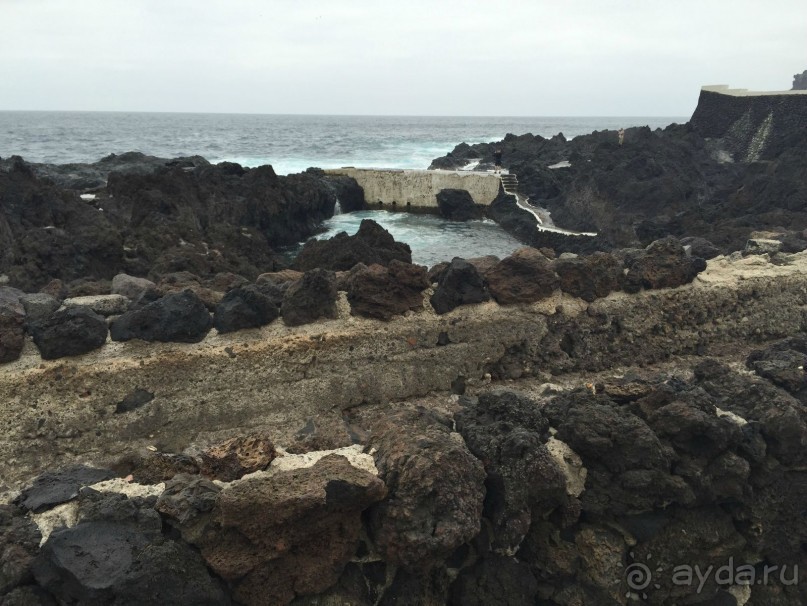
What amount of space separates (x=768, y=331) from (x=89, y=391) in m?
A: 6.06

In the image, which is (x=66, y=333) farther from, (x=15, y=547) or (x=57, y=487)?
(x=15, y=547)

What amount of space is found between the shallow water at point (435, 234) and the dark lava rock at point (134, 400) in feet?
42.7

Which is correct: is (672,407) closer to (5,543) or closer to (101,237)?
(5,543)

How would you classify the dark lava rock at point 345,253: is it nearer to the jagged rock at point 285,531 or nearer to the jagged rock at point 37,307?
the jagged rock at point 37,307

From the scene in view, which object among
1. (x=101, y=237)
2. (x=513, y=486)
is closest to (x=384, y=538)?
(x=513, y=486)

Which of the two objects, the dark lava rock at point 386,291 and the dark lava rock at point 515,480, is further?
the dark lava rock at point 386,291

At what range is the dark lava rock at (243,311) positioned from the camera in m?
4.66

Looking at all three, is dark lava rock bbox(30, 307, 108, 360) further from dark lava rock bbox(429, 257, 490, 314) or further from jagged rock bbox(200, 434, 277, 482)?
dark lava rock bbox(429, 257, 490, 314)

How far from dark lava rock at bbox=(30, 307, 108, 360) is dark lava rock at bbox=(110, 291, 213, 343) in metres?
0.20

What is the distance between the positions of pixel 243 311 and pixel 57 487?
76.2 inches

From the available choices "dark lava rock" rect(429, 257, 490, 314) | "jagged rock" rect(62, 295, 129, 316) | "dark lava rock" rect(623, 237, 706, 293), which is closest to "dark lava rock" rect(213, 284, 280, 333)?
"jagged rock" rect(62, 295, 129, 316)

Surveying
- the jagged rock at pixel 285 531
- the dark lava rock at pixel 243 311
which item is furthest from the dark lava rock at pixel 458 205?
the jagged rock at pixel 285 531

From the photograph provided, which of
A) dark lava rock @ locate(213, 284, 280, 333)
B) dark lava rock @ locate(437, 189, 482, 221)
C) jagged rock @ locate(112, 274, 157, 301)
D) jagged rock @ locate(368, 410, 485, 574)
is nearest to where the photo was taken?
jagged rock @ locate(368, 410, 485, 574)

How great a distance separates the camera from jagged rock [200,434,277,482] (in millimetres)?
3047
